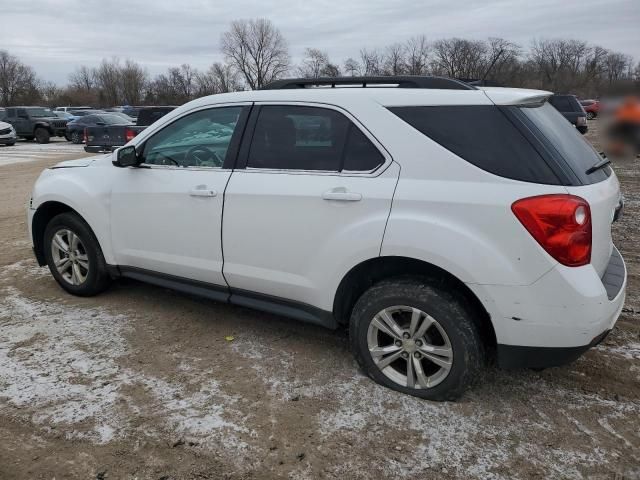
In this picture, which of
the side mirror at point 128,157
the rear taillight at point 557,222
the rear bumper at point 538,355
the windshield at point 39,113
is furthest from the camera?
the windshield at point 39,113

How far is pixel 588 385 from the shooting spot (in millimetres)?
3129

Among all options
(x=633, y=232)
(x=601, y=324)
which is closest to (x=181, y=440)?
(x=601, y=324)

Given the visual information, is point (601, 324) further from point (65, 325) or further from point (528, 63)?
point (528, 63)

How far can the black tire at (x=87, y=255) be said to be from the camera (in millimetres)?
4320

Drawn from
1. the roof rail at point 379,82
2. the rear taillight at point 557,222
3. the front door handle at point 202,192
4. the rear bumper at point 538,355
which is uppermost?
the roof rail at point 379,82

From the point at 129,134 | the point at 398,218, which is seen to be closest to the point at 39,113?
the point at 129,134

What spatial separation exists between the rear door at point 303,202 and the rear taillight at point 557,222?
0.72 metres

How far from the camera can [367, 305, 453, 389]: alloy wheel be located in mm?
2867

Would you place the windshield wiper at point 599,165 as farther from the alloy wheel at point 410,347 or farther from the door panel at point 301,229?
the alloy wheel at point 410,347

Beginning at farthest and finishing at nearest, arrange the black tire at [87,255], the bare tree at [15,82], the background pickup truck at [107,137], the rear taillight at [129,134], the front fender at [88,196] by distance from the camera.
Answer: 1. the bare tree at [15,82]
2. the background pickup truck at [107,137]
3. the rear taillight at [129,134]
4. the black tire at [87,255]
5. the front fender at [88,196]

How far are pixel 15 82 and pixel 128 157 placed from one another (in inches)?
3819

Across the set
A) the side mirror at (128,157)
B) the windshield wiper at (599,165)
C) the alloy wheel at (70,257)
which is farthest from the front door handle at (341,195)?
the alloy wheel at (70,257)

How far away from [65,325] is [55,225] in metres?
0.99

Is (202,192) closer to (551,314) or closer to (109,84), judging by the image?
(551,314)
